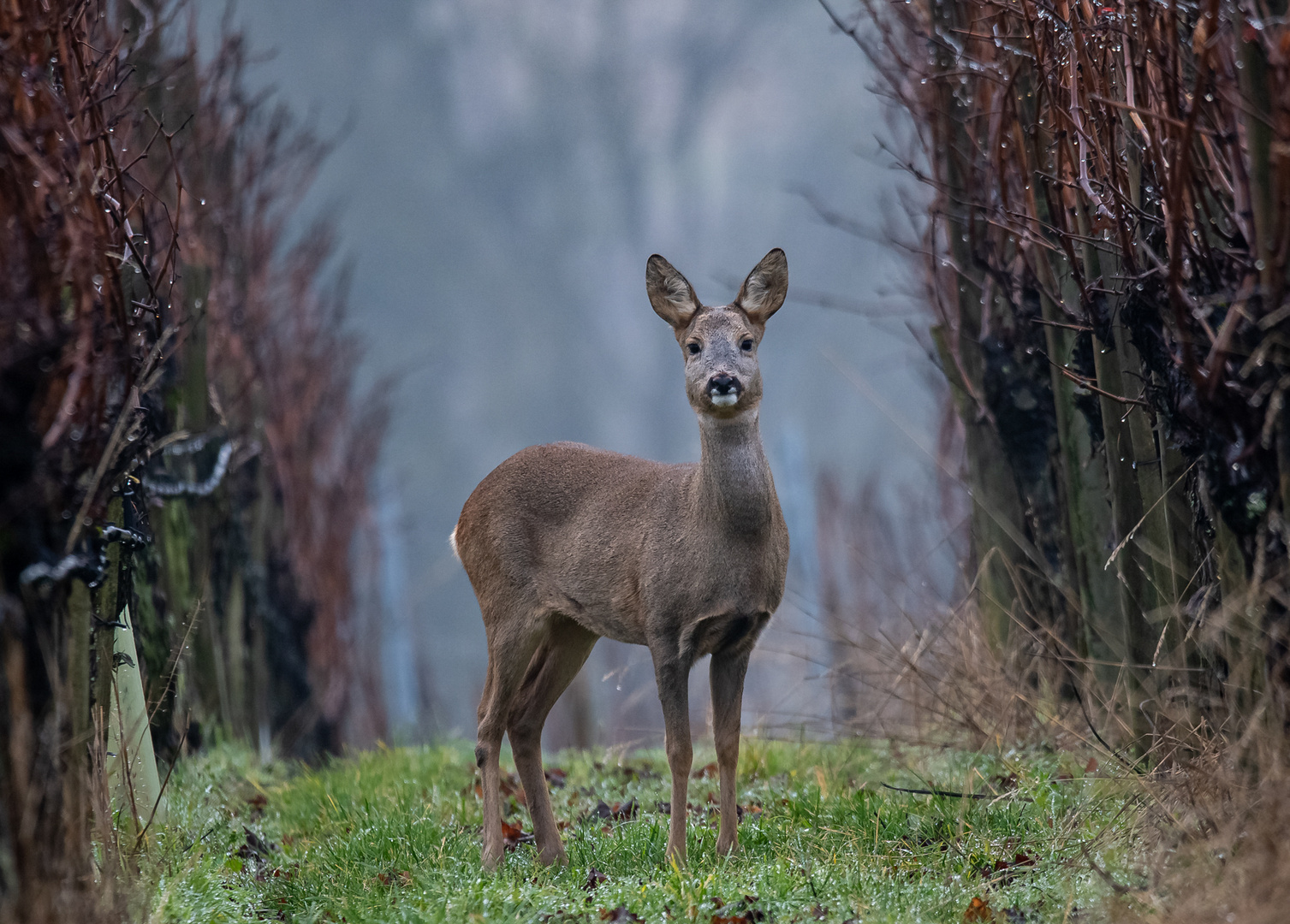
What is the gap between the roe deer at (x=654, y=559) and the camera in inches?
189

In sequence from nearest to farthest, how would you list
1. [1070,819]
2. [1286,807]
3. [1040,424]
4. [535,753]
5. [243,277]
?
[1286,807], [1070,819], [535,753], [1040,424], [243,277]

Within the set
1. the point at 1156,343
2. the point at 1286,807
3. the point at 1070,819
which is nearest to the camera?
the point at 1286,807

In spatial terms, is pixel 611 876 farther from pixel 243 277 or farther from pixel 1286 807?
pixel 243 277

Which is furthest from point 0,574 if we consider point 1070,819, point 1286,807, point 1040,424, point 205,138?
point 205,138

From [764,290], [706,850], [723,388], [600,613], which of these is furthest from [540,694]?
Result: [764,290]

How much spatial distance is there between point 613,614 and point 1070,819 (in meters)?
1.85

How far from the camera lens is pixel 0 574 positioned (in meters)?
3.16

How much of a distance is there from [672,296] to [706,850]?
7.16 feet

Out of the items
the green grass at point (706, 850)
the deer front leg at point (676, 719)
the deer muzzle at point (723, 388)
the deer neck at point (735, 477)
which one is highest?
the deer muzzle at point (723, 388)

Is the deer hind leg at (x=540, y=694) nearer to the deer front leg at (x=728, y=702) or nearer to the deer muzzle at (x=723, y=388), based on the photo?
the deer front leg at (x=728, y=702)

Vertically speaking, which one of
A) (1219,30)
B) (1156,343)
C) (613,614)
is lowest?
(613,614)

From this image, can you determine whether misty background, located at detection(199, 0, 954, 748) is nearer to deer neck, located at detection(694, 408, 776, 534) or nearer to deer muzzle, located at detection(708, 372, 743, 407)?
deer neck, located at detection(694, 408, 776, 534)

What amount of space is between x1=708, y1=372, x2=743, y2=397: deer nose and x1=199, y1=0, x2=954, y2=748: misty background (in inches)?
1180

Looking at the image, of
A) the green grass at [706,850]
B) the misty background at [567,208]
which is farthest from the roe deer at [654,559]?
the misty background at [567,208]
